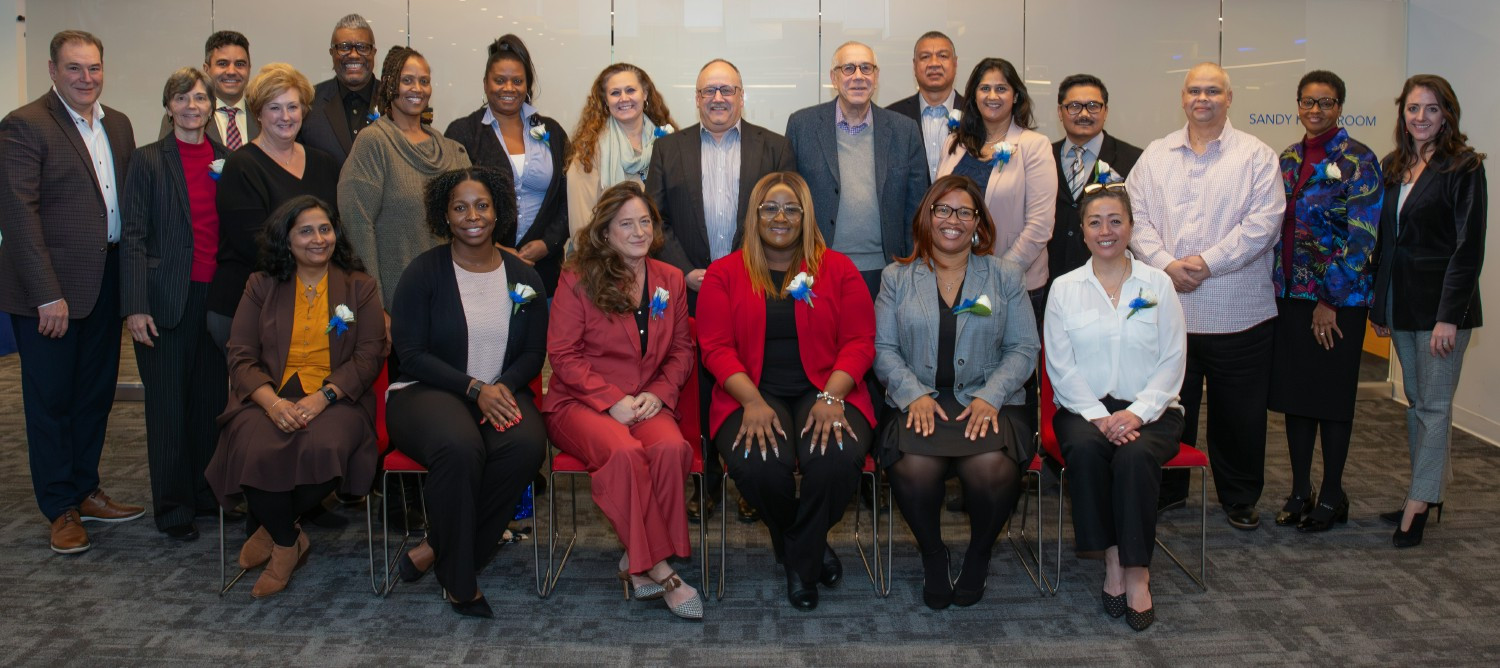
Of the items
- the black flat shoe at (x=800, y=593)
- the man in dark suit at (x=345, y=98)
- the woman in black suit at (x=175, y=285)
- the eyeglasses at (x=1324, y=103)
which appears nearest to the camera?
the black flat shoe at (x=800, y=593)

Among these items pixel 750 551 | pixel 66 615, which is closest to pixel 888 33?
pixel 750 551

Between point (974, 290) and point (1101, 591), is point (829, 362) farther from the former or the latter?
point (1101, 591)

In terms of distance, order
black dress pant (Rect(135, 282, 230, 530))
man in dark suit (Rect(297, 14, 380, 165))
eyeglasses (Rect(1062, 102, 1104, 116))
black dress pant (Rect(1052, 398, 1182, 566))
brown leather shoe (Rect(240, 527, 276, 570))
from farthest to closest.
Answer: man in dark suit (Rect(297, 14, 380, 165)) < eyeglasses (Rect(1062, 102, 1104, 116)) < black dress pant (Rect(135, 282, 230, 530)) < brown leather shoe (Rect(240, 527, 276, 570)) < black dress pant (Rect(1052, 398, 1182, 566))

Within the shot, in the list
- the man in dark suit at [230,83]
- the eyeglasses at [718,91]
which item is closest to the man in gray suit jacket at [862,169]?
the eyeglasses at [718,91]

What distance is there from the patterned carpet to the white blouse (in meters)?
0.68

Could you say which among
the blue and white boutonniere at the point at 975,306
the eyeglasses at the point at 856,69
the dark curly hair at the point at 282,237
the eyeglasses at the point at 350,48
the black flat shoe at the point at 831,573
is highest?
the eyeglasses at the point at 350,48

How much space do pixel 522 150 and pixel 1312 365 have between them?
3384 mm

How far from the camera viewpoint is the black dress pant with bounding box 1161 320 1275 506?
437 centimetres

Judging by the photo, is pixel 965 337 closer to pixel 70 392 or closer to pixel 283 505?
pixel 283 505

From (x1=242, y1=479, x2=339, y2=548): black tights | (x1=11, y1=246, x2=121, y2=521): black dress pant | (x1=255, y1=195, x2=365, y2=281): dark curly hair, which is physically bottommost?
(x1=242, y1=479, x2=339, y2=548): black tights

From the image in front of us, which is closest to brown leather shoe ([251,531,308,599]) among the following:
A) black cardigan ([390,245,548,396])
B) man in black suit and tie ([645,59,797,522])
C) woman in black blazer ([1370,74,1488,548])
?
black cardigan ([390,245,548,396])

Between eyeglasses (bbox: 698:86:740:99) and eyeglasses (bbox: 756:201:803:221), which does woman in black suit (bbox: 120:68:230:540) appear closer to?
eyeglasses (bbox: 698:86:740:99)

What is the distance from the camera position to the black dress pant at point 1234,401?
437cm

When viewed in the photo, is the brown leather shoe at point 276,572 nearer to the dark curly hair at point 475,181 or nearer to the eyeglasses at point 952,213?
the dark curly hair at point 475,181
